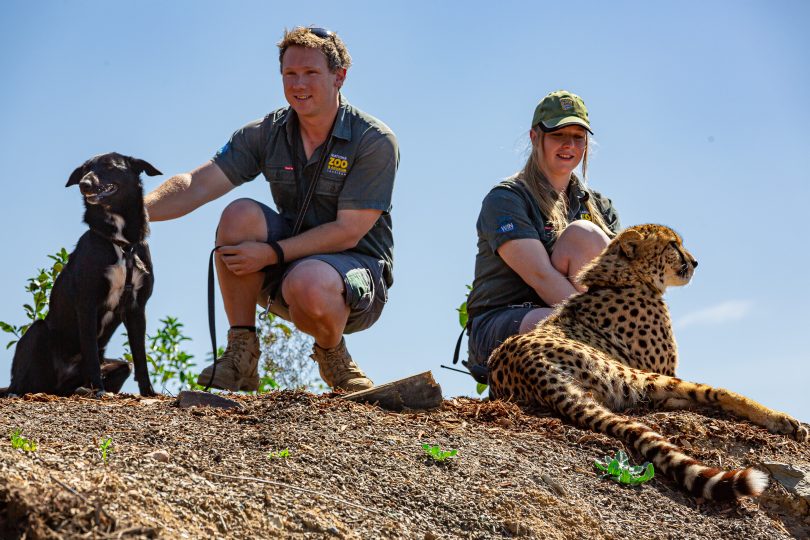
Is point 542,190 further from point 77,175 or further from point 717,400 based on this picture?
point 77,175

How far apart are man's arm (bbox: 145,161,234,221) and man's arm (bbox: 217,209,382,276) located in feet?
1.46

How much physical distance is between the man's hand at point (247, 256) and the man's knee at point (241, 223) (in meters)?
0.07

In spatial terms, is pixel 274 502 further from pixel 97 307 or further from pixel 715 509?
pixel 97 307

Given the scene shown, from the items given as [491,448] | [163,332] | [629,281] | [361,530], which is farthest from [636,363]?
[163,332]

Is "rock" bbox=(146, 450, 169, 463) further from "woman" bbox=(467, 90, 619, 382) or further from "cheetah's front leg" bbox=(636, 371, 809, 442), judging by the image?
"woman" bbox=(467, 90, 619, 382)

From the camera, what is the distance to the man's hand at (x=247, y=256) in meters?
5.41

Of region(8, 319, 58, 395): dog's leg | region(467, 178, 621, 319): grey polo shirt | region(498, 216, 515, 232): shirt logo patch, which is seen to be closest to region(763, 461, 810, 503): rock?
region(467, 178, 621, 319): grey polo shirt

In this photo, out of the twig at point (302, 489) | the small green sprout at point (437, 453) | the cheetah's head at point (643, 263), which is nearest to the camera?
the twig at point (302, 489)

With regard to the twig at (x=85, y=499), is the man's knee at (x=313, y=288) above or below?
above

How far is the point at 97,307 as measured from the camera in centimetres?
504

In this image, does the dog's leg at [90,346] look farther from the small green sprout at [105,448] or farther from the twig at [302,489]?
the twig at [302,489]

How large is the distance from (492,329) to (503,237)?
524 millimetres

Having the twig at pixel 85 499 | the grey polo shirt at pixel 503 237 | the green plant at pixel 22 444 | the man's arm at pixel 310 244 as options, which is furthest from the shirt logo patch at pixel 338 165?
the twig at pixel 85 499

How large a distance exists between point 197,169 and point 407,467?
292 cm
